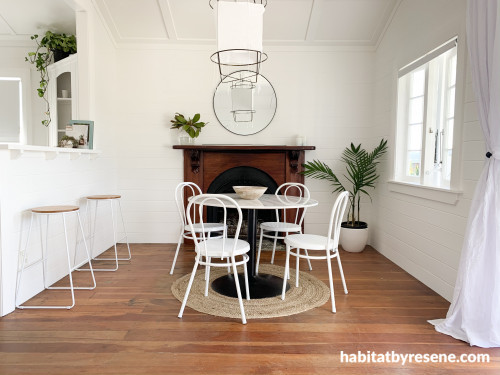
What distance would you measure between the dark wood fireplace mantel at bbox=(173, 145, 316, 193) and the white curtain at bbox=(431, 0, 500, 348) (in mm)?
2349

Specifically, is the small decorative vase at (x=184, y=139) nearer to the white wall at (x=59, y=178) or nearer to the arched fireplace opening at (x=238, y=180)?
the arched fireplace opening at (x=238, y=180)

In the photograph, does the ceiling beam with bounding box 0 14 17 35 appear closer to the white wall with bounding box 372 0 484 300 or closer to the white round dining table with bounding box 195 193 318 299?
the white round dining table with bounding box 195 193 318 299

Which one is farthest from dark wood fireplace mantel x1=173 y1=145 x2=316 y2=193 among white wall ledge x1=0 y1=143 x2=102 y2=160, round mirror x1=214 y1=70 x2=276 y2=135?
white wall ledge x1=0 y1=143 x2=102 y2=160

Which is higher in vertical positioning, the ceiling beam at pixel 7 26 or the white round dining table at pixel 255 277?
the ceiling beam at pixel 7 26

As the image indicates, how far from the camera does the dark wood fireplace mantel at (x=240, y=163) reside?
Result: 4422mm

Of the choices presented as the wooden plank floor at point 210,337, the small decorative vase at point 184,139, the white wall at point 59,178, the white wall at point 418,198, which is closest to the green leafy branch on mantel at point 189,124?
the small decorative vase at point 184,139

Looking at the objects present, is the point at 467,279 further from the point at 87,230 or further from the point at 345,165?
the point at 87,230

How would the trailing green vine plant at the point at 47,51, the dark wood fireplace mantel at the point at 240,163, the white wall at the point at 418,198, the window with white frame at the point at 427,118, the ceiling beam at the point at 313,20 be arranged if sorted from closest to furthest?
the white wall at the point at 418,198 → the window with white frame at the point at 427,118 → the ceiling beam at the point at 313,20 → the trailing green vine plant at the point at 47,51 → the dark wood fireplace mantel at the point at 240,163

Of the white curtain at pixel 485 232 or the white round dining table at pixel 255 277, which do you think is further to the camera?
the white round dining table at pixel 255 277

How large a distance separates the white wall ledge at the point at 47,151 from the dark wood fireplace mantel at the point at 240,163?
1.10 metres

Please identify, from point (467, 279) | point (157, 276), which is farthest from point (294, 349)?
point (157, 276)

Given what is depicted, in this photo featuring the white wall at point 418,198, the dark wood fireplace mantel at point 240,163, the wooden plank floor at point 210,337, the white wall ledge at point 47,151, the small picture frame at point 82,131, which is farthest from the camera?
the dark wood fireplace mantel at point 240,163

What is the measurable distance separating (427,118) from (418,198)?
740 mm

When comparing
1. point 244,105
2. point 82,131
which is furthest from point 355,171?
point 82,131
